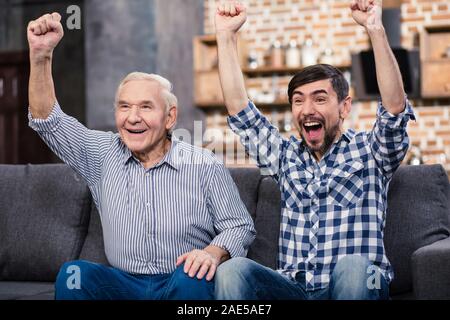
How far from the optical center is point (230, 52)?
233 centimetres

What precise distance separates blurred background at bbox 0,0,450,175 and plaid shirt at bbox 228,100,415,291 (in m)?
3.76

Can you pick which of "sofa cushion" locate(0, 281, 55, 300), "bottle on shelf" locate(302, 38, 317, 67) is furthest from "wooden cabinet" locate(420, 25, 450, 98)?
"sofa cushion" locate(0, 281, 55, 300)

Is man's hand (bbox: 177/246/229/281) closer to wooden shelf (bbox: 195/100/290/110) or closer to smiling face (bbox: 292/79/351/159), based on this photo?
smiling face (bbox: 292/79/351/159)

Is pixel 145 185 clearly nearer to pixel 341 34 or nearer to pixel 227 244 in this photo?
pixel 227 244

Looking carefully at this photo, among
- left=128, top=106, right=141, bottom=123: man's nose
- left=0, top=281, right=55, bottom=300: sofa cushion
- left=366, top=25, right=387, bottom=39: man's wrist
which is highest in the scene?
left=366, top=25, right=387, bottom=39: man's wrist

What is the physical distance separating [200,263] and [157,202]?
315 millimetres

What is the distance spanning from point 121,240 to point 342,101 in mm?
829

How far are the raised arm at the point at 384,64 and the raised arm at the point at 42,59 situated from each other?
0.95m

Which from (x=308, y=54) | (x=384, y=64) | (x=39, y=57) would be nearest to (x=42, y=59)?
(x=39, y=57)

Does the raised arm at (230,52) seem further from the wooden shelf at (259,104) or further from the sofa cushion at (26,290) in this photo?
the wooden shelf at (259,104)

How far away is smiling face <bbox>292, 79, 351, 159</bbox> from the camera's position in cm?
224

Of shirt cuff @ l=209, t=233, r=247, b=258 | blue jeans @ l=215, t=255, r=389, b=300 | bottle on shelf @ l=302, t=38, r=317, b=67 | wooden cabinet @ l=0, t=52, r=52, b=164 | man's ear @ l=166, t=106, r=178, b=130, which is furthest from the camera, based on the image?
wooden cabinet @ l=0, t=52, r=52, b=164

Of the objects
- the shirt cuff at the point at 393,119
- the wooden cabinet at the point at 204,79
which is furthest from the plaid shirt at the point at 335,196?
Answer: the wooden cabinet at the point at 204,79

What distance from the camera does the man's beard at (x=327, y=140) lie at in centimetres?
225
